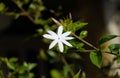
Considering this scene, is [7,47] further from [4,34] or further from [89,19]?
[89,19]

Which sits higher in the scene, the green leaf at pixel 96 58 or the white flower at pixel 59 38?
the white flower at pixel 59 38

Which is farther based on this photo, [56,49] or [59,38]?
[56,49]

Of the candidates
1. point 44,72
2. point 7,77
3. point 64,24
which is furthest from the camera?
point 44,72

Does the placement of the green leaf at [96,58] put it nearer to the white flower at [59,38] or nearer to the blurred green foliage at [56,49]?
the blurred green foliage at [56,49]

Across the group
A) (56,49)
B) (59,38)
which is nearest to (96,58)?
(59,38)

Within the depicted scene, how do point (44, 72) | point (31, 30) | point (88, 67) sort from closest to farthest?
1. point (88, 67)
2. point (31, 30)
3. point (44, 72)

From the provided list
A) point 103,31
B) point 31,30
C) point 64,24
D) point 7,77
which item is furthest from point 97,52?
point 31,30

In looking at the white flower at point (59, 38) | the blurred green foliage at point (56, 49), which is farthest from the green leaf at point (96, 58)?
the white flower at point (59, 38)

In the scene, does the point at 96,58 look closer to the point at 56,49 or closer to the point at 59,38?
→ the point at 59,38

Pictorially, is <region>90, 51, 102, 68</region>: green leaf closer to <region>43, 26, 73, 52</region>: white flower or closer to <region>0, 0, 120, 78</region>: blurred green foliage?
<region>0, 0, 120, 78</region>: blurred green foliage

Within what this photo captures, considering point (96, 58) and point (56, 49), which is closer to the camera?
point (96, 58)

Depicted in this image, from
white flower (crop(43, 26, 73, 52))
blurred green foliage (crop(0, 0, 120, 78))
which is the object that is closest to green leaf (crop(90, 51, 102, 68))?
blurred green foliage (crop(0, 0, 120, 78))
